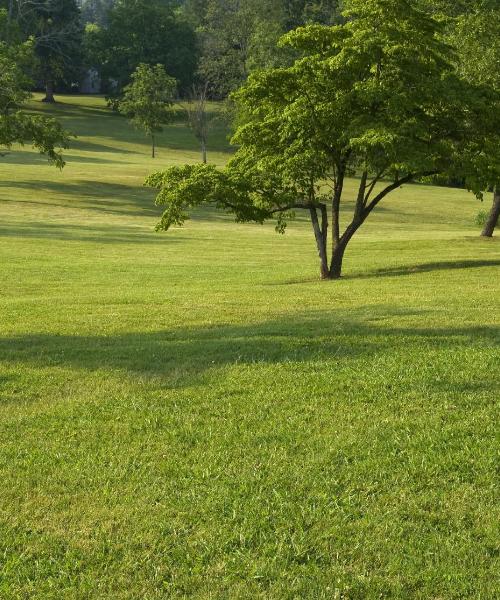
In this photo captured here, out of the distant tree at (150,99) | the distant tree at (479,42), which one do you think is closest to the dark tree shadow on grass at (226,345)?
the distant tree at (479,42)

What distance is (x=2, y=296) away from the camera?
813 inches

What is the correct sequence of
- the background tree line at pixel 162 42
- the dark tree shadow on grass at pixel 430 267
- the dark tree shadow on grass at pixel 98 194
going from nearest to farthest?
the dark tree shadow on grass at pixel 430 267
the dark tree shadow on grass at pixel 98 194
the background tree line at pixel 162 42

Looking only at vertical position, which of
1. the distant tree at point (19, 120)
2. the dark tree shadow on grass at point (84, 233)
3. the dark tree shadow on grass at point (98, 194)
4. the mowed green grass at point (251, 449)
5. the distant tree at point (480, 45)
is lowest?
the dark tree shadow on grass at point (84, 233)

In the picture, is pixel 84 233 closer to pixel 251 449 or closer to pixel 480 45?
pixel 480 45

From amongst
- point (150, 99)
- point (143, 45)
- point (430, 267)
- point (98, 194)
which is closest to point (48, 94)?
point (143, 45)

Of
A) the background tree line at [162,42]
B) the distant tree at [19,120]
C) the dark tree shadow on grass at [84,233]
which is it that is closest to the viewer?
the distant tree at [19,120]

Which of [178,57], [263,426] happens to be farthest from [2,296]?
[178,57]

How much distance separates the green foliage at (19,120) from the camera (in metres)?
36.2

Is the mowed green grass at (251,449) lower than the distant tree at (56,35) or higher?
lower

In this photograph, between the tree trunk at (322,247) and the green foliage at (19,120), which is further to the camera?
the green foliage at (19,120)

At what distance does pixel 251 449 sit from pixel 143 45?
111870 mm

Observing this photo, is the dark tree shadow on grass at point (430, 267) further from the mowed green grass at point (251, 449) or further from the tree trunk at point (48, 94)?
the tree trunk at point (48, 94)

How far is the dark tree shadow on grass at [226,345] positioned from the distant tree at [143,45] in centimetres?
10275

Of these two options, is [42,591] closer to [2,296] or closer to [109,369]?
[109,369]
